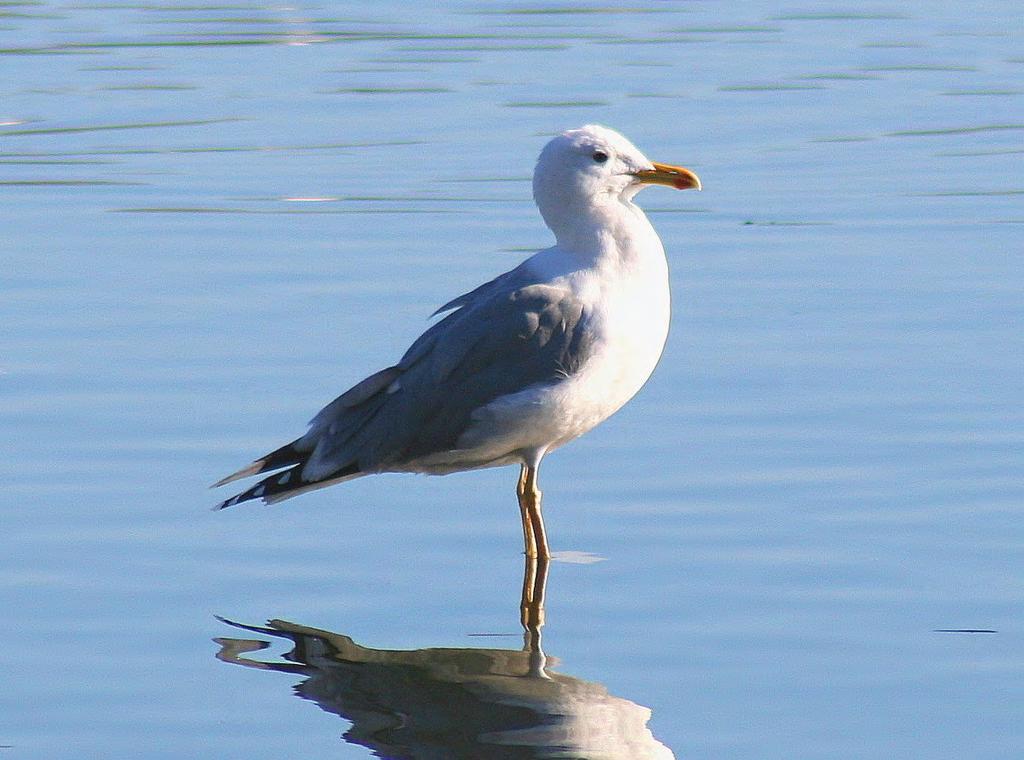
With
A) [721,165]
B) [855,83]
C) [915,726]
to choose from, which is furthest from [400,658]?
[855,83]

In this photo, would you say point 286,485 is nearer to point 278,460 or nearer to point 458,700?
point 278,460

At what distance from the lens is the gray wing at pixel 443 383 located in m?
6.28

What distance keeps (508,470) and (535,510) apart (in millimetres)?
901

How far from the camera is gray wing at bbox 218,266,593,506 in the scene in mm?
6281

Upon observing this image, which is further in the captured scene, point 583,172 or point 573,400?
point 583,172

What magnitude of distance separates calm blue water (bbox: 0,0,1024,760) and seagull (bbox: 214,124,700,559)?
0.20 meters

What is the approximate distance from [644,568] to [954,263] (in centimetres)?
363

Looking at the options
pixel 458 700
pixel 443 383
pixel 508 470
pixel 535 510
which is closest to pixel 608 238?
pixel 443 383

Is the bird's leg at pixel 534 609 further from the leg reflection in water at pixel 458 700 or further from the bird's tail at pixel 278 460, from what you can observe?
the bird's tail at pixel 278 460

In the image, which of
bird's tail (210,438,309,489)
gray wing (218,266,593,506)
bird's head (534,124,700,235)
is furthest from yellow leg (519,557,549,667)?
bird's head (534,124,700,235)

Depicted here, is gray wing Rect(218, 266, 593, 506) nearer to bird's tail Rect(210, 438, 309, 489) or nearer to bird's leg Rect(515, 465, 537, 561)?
bird's tail Rect(210, 438, 309, 489)

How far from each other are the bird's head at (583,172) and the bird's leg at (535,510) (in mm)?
759

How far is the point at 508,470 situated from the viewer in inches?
284

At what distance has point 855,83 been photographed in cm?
1384
